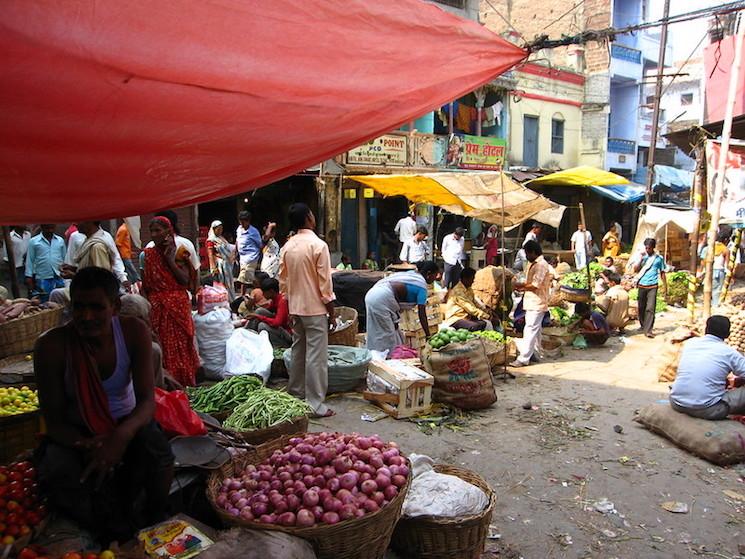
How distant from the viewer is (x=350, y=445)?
3.30m

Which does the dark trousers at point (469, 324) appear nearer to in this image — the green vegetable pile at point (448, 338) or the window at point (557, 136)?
the green vegetable pile at point (448, 338)

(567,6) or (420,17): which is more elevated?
(567,6)

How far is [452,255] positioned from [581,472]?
31.3 feet

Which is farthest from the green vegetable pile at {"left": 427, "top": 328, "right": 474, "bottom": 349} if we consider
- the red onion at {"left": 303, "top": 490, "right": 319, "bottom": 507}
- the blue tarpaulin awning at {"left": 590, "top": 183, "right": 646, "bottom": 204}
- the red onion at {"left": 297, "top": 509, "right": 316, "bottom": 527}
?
the blue tarpaulin awning at {"left": 590, "top": 183, "right": 646, "bottom": 204}

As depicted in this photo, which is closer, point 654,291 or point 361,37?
point 361,37

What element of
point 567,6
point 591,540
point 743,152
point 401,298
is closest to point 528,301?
point 401,298

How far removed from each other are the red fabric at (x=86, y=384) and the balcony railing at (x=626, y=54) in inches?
1100

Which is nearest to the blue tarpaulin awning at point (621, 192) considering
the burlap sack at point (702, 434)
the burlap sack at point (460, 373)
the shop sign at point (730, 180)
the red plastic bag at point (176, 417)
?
the shop sign at point (730, 180)

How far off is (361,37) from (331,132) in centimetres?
42

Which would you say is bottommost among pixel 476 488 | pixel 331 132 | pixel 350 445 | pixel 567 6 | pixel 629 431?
pixel 629 431

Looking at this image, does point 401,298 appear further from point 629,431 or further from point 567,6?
point 567,6

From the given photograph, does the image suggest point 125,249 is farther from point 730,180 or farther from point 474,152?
point 474,152

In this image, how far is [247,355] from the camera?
241 inches

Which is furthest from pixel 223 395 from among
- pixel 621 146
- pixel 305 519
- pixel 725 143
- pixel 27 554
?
pixel 621 146
